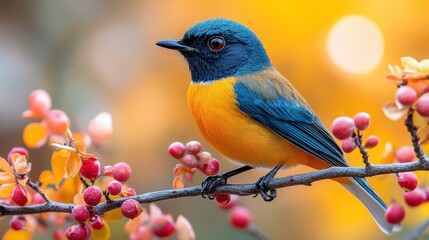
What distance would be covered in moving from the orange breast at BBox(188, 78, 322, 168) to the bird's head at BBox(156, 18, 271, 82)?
0.30 m

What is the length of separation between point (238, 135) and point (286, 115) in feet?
1.13

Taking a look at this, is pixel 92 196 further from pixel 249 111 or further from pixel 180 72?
pixel 180 72

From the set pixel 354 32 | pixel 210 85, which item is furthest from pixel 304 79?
pixel 210 85

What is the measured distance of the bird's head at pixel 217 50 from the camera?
399cm

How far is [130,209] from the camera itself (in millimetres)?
2662

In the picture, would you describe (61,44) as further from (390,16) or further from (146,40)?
(390,16)

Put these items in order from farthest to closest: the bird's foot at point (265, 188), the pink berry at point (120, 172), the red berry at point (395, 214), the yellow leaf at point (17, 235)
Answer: the bird's foot at point (265, 188)
the red berry at point (395, 214)
the yellow leaf at point (17, 235)
the pink berry at point (120, 172)

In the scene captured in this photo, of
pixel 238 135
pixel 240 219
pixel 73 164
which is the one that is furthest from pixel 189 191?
pixel 240 219

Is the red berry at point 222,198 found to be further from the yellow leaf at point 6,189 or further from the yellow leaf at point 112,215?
the yellow leaf at point 6,189

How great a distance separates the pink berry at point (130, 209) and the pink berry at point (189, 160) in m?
0.40

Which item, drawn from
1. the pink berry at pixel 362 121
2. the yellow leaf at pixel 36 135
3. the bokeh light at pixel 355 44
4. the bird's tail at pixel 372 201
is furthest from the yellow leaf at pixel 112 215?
the bokeh light at pixel 355 44

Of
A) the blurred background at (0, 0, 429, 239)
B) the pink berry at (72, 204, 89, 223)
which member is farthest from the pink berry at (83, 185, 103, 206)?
the blurred background at (0, 0, 429, 239)

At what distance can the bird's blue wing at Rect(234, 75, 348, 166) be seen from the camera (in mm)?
3584

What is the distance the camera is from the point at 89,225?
2779 mm
